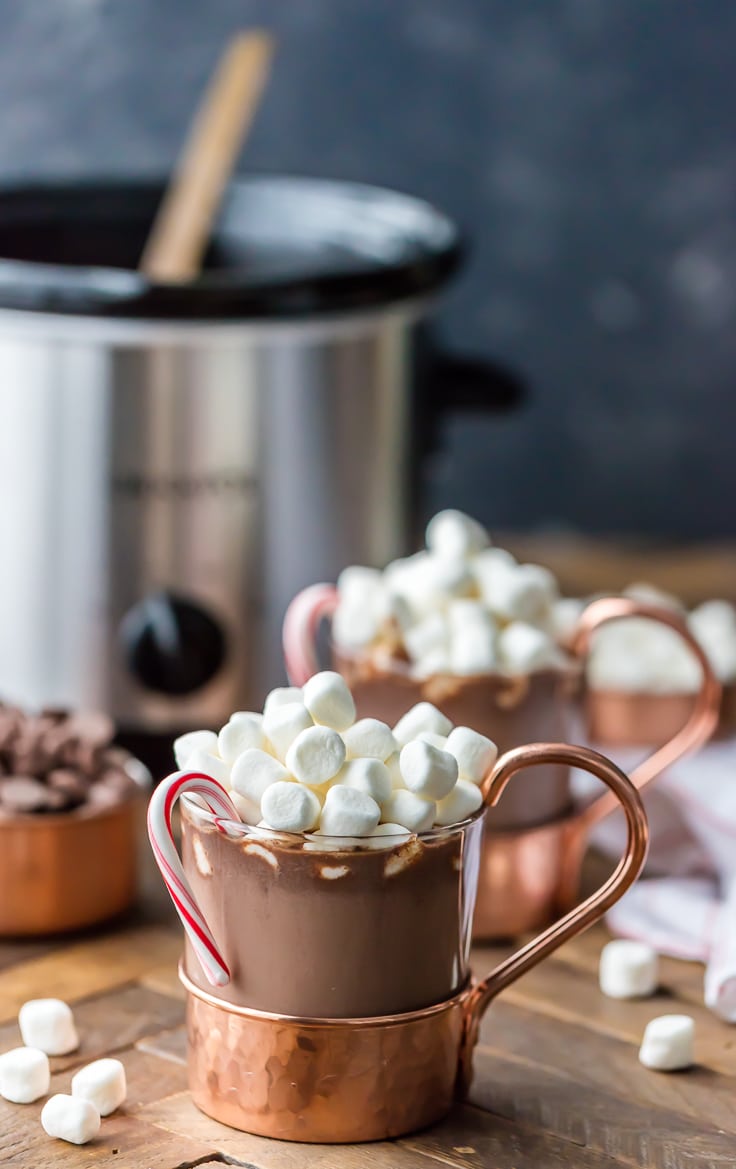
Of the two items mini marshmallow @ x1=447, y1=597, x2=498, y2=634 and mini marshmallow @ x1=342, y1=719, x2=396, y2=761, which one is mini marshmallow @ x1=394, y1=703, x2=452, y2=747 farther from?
mini marshmallow @ x1=447, y1=597, x2=498, y2=634

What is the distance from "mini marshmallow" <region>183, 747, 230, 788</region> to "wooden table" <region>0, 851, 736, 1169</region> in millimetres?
159

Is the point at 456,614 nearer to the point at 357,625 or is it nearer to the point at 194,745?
the point at 357,625

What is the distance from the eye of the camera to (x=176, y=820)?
1.11 metres

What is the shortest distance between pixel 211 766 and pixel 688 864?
0.43 m

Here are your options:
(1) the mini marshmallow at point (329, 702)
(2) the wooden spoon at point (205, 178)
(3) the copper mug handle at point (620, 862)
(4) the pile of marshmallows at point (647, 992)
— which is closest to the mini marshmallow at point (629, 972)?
(4) the pile of marshmallows at point (647, 992)

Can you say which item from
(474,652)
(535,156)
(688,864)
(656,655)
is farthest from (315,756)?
(535,156)

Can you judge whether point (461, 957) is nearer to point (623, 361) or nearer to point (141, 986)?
point (141, 986)

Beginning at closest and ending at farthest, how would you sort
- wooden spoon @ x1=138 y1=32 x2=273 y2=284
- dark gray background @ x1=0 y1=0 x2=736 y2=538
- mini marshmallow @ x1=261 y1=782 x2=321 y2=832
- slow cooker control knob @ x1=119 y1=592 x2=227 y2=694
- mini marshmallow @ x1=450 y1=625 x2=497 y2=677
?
mini marshmallow @ x1=261 y1=782 x2=321 y2=832, mini marshmallow @ x1=450 y1=625 x2=497 y2=677, slow cooker control knob @ x1=119 y1=592 x2=227 y2=694, wooden spoon @ x1=138 y1=32 x2=273 y2=284, dark gray background @ x1=0 y1=0 x2=736 y2=538

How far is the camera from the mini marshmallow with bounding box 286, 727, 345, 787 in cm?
70

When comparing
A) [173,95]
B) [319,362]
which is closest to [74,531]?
[319,362]

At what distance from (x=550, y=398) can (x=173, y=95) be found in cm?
51

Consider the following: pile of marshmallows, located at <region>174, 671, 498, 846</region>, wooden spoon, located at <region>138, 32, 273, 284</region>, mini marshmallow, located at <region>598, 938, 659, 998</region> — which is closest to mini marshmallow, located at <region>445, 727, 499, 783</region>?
pile of marshmallows, located at <region>174, 671, 498, 846</region>

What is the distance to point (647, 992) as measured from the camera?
900 mm

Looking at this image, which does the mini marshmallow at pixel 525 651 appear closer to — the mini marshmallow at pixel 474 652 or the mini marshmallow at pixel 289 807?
the mini marshmallow at pixel 474 652
